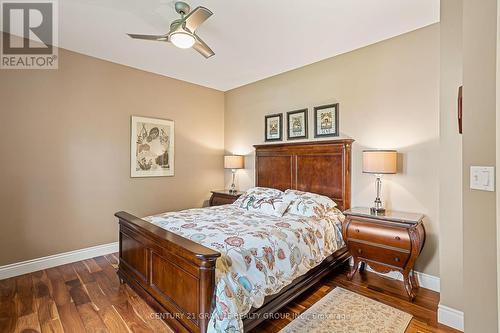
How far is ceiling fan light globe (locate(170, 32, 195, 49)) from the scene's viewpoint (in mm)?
2166

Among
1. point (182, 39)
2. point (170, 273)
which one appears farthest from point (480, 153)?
point (182, 39)

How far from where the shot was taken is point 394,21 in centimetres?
255

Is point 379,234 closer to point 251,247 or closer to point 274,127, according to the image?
point 251,247

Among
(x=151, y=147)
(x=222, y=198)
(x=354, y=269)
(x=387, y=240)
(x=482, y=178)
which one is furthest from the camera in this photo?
(x=222, y=198)

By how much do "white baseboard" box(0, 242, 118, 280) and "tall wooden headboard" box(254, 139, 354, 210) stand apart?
256 cm

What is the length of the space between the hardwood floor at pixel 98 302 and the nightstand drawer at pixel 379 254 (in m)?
0.32

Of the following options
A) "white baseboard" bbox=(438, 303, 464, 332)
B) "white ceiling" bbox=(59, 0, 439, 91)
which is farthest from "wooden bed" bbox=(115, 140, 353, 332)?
"white ceiling" bbox=(59, 0, 439, 91)

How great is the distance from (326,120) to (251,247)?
2.29 m

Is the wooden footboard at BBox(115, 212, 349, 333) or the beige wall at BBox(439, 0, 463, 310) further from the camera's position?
the beige wall at BBox(439, 0, 463, 310)

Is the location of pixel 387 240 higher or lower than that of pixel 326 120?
lower

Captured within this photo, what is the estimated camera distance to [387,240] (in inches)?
96.8

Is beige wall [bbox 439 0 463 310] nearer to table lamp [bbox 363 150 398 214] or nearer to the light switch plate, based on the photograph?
table lamp [bbox 363 150 398 214]

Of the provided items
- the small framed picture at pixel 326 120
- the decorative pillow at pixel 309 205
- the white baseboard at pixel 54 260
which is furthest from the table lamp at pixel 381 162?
the white baseboard at pixel 54 260

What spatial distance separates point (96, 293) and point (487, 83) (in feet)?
11.3
